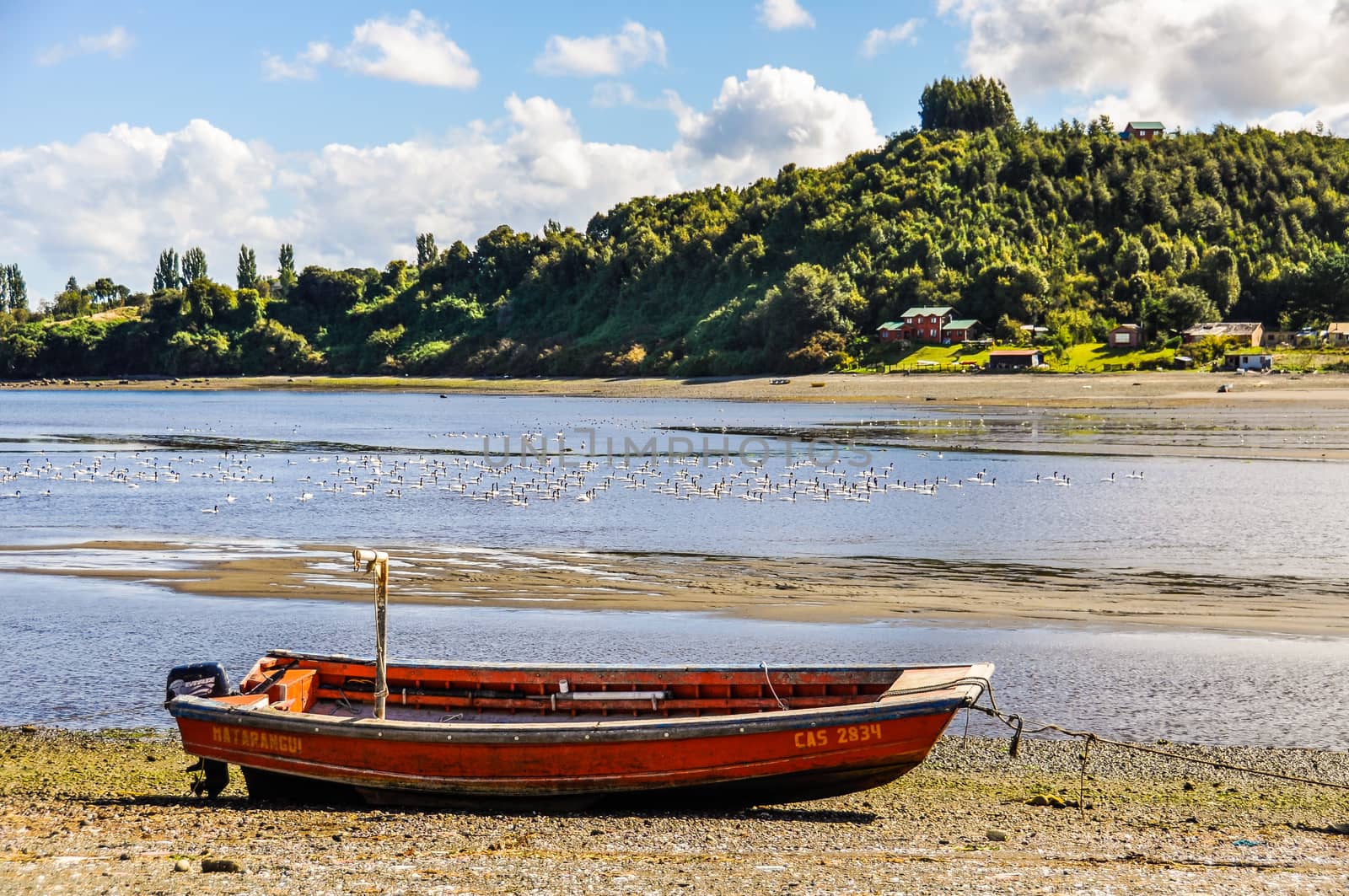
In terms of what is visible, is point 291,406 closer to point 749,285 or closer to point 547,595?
point 749,285

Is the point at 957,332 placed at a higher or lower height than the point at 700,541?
higher

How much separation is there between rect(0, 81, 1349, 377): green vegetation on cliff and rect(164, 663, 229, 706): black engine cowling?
387 ft

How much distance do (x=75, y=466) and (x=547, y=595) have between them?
40.6 m

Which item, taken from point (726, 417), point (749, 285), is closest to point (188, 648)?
point (726, 417)

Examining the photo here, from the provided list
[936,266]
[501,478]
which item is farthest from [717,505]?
[936,266]

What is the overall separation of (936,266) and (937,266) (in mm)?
148

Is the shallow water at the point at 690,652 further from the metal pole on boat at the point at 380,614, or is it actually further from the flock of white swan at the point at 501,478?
the flock of white swan at the point at 501,478

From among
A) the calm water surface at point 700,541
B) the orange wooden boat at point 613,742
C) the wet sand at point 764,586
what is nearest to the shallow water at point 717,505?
the calm water surface at point 700,541

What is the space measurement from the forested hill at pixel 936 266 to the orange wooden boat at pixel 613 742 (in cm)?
11289

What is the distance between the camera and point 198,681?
1484cm

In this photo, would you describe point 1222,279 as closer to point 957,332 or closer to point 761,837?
point 957,332

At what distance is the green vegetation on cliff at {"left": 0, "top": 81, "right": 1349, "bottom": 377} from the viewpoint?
449 feet

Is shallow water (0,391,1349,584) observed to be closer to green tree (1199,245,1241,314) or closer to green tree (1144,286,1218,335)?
green tree (1144,286,1218,335)

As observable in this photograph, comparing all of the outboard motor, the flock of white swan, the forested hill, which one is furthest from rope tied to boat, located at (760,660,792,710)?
the forested hill
